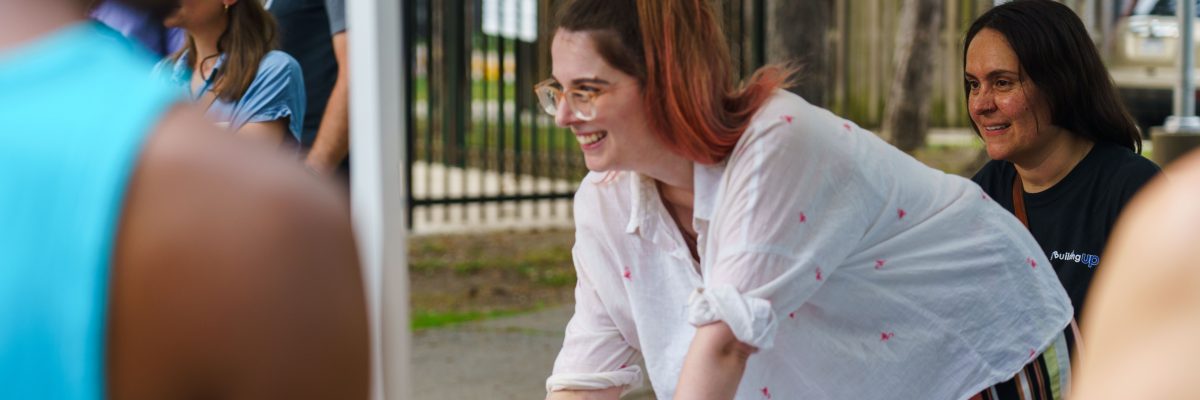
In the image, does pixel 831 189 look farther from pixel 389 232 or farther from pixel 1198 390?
pixel 1198 390

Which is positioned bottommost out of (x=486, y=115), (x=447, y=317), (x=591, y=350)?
(x=447, y=317)

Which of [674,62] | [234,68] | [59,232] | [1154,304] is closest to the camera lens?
[59,232]

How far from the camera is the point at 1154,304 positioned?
0.96 m

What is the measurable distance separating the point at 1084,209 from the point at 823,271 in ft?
2.78

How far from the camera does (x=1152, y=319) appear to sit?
3.15ft

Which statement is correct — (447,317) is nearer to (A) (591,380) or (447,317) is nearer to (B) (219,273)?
(A) (591,380)

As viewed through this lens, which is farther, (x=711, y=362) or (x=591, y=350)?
(x=591, y=350)

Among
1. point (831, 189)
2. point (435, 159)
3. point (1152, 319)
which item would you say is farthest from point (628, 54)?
point (435, 159)

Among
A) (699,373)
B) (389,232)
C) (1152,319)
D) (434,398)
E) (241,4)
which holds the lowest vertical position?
(434,398)

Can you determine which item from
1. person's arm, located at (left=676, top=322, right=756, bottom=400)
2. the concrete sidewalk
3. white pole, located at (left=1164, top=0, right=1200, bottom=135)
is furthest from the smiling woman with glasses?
white pole, located at (left=1164, top=0, right=1200, bottom=135)

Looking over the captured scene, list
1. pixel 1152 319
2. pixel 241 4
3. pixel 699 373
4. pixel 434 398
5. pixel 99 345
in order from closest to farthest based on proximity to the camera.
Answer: pixel 99 345 → pixel 1152 319 → pixel 699 373 → pixel 241 4 → pixel 434 398

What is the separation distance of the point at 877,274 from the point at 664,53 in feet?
1.69

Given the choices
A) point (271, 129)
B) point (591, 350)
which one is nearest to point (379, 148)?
point (271, 129)

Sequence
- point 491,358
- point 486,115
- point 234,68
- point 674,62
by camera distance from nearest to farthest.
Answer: point 674,62 → point 234,68 → point 491,358 → point 486,115
